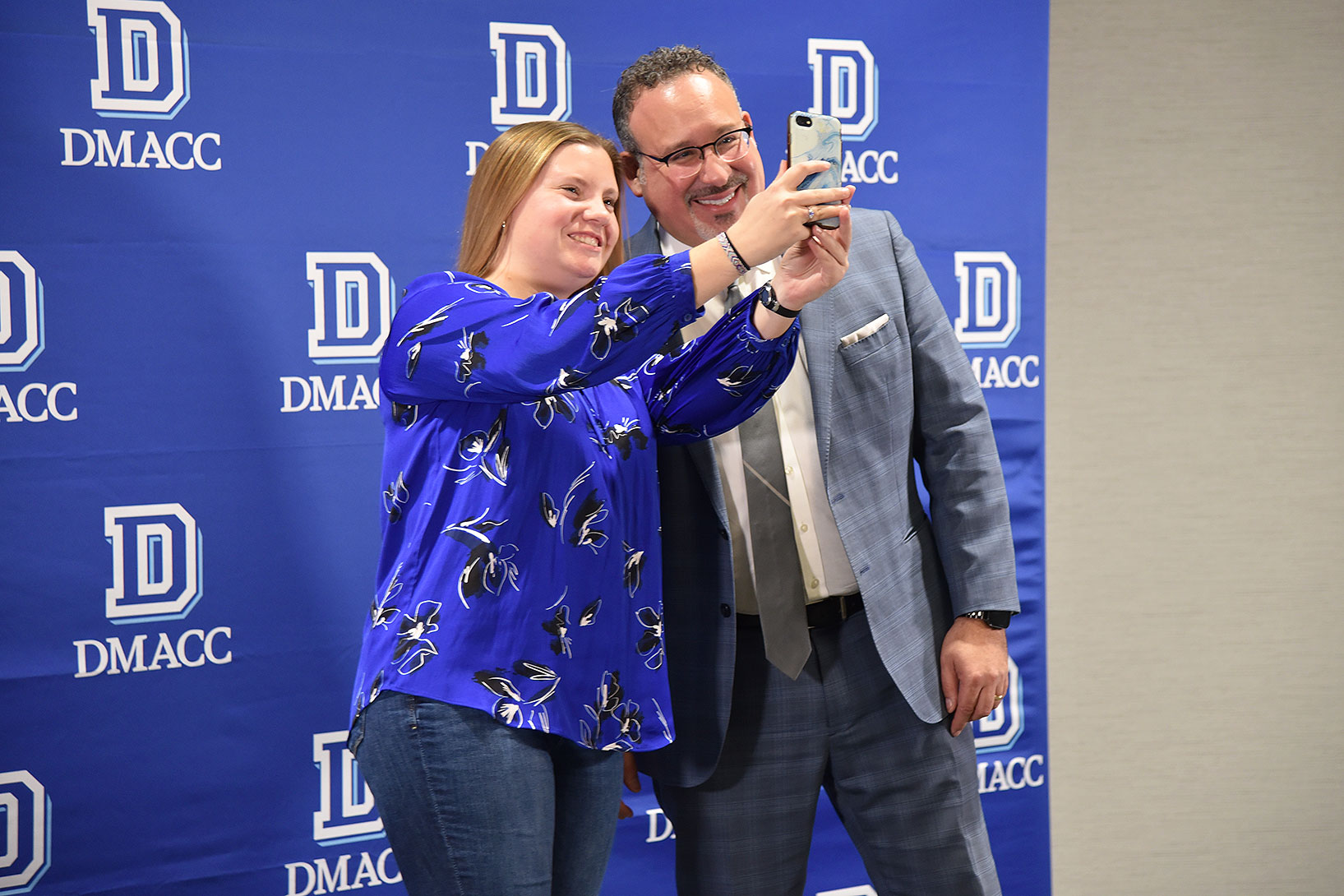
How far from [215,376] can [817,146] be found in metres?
1.42

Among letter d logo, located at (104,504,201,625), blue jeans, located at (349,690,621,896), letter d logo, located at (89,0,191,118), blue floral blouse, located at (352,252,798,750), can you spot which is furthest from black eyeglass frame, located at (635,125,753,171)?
letter d logo, located at (104,504,201,625)

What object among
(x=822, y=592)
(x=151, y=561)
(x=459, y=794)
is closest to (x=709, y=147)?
(x=822, y=592)

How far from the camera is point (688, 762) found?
1.71 meters

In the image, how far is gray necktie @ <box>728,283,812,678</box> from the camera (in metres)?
1.68

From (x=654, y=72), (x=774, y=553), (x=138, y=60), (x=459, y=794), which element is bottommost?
(x=459, y=794)

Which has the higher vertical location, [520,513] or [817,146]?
[817,146]

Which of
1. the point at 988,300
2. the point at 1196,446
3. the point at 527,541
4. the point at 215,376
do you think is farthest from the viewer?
the point at 1196,446

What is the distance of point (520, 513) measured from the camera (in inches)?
51.6

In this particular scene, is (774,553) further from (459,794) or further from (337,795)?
(337,795)

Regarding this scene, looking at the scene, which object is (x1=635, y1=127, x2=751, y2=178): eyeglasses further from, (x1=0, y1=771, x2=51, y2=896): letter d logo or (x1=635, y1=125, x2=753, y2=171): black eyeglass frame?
(x1=0, y1=771, x2=51, y2=896): letter d logo

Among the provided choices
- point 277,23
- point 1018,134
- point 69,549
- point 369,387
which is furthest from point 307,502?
point 1018,134

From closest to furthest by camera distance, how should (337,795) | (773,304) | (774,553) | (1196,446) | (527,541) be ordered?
(527,541) < (773,304) < (774,553) < (337,795) < (1196,446)

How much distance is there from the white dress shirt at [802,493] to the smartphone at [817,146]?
0.42 metres

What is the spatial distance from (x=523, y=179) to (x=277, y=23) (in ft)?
3.34
